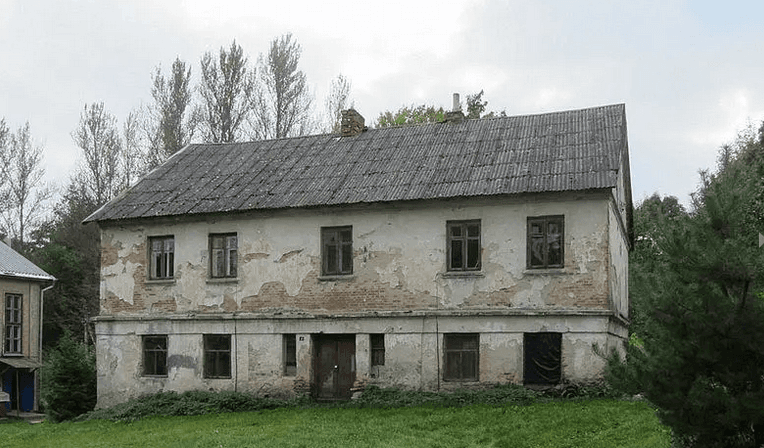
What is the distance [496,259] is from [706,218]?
10834mm

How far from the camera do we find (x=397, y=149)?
79.6 ft

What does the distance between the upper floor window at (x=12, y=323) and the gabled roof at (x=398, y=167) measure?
8.12 metres

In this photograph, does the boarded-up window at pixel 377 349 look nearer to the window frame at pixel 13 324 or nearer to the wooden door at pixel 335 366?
the wooden door at pixel 335 366

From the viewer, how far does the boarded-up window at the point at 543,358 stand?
65.2ft

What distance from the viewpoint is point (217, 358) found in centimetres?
2314

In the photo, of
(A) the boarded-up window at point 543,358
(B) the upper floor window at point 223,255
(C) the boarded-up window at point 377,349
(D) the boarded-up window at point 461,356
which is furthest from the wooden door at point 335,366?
(A) the boarded-up window at point 543,358

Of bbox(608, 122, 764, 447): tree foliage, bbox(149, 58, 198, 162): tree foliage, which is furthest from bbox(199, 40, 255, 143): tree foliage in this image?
bbox(608, 122, 764, 447): tree foliage

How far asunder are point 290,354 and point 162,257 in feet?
16.0

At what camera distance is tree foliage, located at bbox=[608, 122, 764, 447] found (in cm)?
952

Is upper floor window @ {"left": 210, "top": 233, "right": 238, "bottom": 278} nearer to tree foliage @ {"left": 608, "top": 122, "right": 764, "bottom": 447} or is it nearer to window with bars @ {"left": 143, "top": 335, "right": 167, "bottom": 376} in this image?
window with bars @ {"left": 143, "top": 335, "right": 167, "bottom": 376}

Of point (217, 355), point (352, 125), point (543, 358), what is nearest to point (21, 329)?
point (217, 355)

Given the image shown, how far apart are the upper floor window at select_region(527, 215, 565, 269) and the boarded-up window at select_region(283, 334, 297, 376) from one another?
656cm

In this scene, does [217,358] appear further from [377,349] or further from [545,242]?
[545,242]

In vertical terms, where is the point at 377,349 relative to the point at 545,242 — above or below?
below
